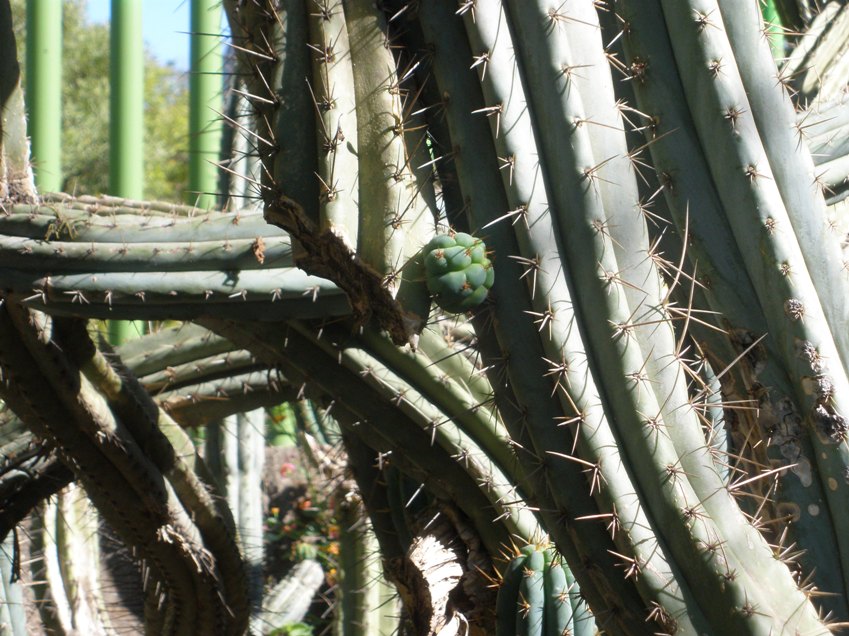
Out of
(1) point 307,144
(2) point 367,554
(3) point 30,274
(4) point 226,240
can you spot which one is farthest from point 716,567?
(2) point 367,554

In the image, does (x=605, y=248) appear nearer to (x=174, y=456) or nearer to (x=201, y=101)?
(x=174, y=456)

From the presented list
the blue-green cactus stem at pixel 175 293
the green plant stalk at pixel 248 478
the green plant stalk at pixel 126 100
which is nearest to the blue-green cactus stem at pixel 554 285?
the blue-green cactus stem at pixel 175 293

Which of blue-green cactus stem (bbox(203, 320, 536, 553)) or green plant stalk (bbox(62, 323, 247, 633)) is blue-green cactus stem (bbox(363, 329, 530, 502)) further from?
green plant stalk (bbox(62, 323, 247, 633))

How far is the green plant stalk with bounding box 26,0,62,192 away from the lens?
305 inches

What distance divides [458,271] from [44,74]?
23.6 ft

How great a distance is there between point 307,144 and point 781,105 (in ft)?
2.67

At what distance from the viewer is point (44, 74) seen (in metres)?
7.85

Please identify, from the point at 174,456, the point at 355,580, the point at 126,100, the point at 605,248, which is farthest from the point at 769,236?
the point at 126,100

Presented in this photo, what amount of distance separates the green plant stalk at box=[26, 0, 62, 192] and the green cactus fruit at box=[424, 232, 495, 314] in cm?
677

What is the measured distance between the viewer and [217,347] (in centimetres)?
335

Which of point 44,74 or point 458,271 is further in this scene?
point 44,74

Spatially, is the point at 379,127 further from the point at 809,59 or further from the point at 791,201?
the point at 809,59

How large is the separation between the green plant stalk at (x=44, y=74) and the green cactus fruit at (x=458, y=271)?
677cm

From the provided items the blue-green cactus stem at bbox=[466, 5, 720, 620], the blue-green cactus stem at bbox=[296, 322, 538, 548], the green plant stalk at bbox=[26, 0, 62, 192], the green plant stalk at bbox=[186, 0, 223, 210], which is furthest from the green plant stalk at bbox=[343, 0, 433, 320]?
the green plant stalk at bbox=[26, 0, 62, 192]
